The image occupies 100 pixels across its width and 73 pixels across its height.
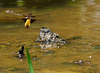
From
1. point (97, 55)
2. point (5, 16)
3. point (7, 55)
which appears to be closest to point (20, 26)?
point (5, 16)

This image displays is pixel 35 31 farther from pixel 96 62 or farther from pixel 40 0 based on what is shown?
pixel 40 0

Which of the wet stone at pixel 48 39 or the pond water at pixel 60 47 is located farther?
the wet stone at pixel 48 39

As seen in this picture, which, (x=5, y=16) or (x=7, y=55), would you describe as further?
(x=5, y=16)

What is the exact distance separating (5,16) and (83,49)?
3423 millimetres

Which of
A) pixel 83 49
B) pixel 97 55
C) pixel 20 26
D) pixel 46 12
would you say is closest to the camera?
pixel 97 55

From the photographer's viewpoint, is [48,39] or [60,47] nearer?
[60,47]

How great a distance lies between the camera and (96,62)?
2.83 meters

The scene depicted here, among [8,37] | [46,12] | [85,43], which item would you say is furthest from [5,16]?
[85,43]

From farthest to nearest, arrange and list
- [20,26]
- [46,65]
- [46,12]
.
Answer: [46,12] → [20,26] → [46,65]

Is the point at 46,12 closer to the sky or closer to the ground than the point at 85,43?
closer to the sky

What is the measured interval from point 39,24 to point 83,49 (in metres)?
2.00

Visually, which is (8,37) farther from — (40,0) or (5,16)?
(40,0)

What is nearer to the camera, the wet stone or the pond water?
the pond water

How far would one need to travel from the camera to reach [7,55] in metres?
3.17
